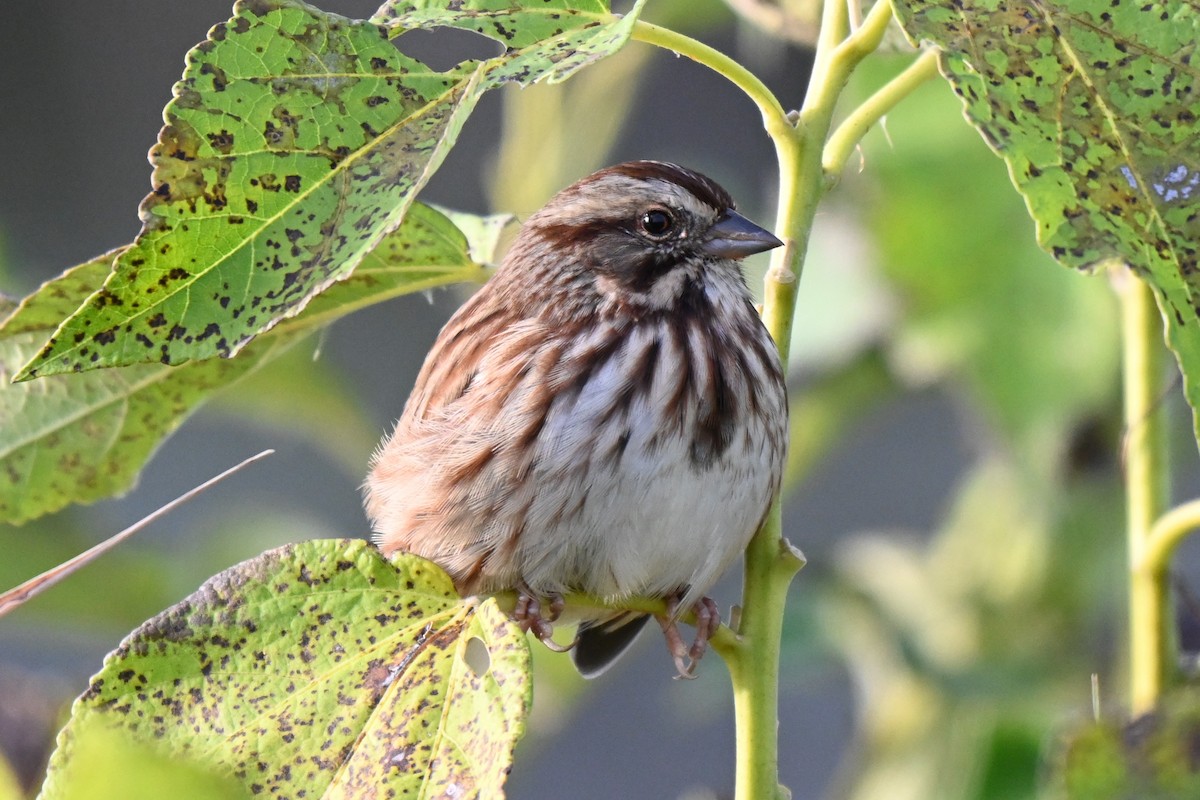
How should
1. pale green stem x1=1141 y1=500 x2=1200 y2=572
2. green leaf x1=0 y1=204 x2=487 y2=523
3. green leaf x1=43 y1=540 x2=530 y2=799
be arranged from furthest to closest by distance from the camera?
green leaf x1=0 y1=204 x2=487 y2=523
pale green stem x1=1141 y1=500 x2=1200 y2=572
green leaf x1=43 y1=540 x2=530 y2=799

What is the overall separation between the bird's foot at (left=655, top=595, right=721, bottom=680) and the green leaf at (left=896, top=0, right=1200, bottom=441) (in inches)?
26.2

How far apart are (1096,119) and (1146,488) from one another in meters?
0.57

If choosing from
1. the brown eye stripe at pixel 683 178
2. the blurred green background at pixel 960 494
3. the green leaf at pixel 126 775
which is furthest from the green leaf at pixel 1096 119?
the brown eye stripe at pixel 683 178

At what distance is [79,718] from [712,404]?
84 cm

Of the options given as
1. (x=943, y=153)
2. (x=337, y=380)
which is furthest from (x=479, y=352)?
(x=943, y=153)

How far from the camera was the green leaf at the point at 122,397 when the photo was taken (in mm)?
1411

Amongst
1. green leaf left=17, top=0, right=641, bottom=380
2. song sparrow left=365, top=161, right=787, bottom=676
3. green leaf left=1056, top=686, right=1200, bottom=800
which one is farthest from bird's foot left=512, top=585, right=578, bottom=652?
green leaf left=17, top=0, right=641, bottom=380

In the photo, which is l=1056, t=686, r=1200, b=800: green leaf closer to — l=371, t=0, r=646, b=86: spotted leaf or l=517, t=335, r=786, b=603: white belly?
l=517, t=335, r=786, b=603: white belly

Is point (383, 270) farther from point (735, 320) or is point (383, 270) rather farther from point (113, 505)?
point (113, 505)

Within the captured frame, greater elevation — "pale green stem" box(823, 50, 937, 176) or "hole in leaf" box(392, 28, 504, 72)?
"hole in leaf" box(392, 28, 504, 72)

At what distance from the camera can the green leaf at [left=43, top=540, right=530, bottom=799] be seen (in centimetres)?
106

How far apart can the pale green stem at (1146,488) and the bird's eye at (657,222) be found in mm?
636

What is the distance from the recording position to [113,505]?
4.10 meters

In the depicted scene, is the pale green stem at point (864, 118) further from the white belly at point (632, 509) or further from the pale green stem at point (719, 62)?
the white belly at point (632, 509)
